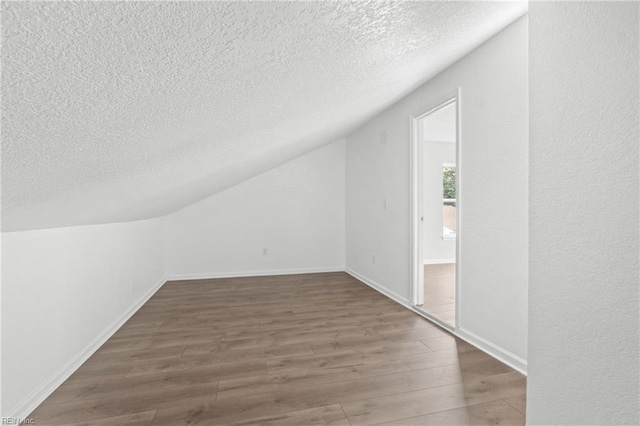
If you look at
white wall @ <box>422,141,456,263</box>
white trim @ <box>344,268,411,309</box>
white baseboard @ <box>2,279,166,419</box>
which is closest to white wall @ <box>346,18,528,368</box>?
white trim @ <box>344,268,411,309</box>

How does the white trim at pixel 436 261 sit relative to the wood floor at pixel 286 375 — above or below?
below

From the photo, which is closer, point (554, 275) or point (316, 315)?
point (554, 275)

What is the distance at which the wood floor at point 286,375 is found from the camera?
1488 mm

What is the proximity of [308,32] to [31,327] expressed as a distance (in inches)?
78.3

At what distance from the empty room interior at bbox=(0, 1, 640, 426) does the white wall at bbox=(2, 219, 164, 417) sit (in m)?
0.02

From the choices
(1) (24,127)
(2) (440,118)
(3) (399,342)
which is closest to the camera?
(1) (24,127)

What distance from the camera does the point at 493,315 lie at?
210cm

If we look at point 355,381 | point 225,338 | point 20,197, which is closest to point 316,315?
point 225,338

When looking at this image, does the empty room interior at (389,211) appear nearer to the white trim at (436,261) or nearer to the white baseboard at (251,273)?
the white baseboard at (251,273)

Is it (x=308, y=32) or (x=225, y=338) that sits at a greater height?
(x=308, y=32)

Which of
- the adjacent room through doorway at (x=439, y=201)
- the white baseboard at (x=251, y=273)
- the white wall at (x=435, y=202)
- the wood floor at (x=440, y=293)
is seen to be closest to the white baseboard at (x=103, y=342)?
the wood floor at (x=440, y=293)

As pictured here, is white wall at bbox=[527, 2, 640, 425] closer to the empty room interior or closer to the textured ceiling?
the empty room interior

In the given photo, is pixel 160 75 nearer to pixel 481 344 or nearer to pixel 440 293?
pixel 481 344

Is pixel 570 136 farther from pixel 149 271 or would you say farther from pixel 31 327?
pixel 149 271
